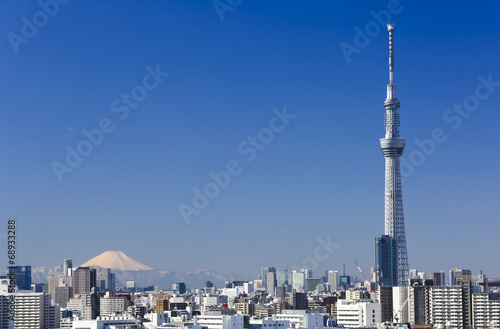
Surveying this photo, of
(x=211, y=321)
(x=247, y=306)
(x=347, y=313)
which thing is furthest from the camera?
(x=247, y=306)

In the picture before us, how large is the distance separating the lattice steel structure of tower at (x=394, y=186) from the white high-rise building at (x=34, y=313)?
33.6 m

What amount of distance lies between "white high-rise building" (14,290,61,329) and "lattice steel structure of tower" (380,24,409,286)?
110 feet

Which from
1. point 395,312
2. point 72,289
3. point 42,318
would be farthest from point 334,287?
point 42,318

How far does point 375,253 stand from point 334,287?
117 feet

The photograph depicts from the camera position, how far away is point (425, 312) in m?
47.9

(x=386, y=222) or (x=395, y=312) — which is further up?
(x=386, y=222)

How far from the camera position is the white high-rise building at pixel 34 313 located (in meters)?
42.8

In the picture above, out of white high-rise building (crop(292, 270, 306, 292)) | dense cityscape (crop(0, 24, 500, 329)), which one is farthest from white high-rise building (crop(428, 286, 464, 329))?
white high-rise building (crop(292, 270, 306, 292))

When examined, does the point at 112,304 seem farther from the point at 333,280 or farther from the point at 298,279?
the point at 298,279

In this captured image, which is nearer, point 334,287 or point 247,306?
point 247,306

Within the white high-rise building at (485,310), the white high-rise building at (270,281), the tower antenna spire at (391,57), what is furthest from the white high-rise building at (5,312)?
the white high-rise building at (270,281)

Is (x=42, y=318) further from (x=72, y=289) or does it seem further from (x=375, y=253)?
(x=72, y=289)

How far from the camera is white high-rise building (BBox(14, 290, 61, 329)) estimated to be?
1687 inches

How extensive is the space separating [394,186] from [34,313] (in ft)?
118
